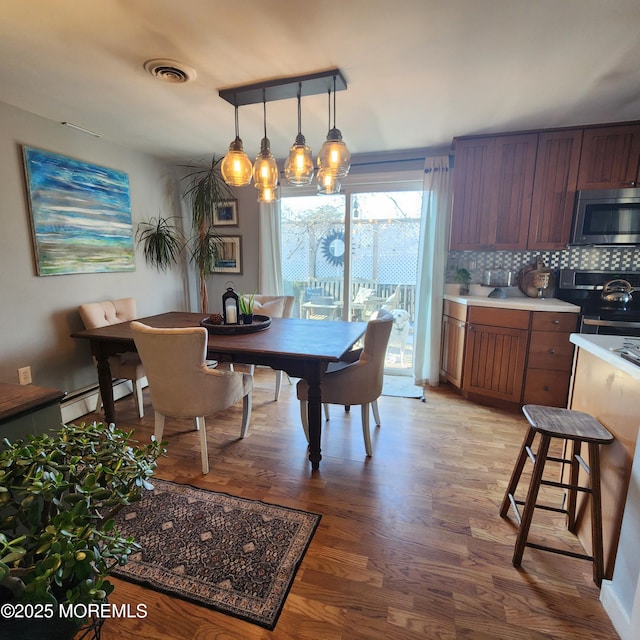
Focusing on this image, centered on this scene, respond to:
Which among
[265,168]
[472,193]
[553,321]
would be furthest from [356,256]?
[553,321]

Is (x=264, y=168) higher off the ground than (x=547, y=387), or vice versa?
(x=264, y=168)

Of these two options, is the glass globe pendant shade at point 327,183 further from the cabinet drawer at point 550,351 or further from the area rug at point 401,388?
the cabinet drawer at point 550,351

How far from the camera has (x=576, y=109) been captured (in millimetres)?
2434

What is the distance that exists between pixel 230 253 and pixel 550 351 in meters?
3.46

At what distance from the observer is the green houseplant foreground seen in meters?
0.60

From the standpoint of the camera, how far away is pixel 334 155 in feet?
6.54

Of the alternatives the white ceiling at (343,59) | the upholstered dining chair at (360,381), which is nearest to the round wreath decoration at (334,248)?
the white ceiling at (343,59)

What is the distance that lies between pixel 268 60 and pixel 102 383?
2.41m

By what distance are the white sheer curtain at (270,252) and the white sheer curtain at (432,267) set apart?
5.17 feet

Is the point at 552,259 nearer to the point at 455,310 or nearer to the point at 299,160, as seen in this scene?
the point at 455,310

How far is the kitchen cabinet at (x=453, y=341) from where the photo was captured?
3154 millimetres

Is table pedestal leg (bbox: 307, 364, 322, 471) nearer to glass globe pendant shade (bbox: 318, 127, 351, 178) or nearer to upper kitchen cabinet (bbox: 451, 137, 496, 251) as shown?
glass globe pendant shade (bbox: 318, 127, 351, 178)

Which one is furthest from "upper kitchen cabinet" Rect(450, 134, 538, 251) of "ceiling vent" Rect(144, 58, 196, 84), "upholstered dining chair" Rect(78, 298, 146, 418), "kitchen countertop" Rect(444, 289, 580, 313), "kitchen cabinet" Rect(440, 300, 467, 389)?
"upholstered dining chair" Rect(78, 298, 146, 418)

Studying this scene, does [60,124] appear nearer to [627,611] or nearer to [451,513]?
[451,513]
